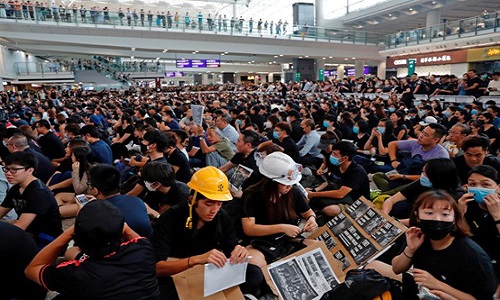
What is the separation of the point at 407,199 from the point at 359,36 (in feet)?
90.6

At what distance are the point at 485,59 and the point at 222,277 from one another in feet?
68.4

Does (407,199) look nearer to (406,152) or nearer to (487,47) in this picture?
(406,152)

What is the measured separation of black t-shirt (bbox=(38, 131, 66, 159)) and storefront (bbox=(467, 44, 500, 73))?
19.6m

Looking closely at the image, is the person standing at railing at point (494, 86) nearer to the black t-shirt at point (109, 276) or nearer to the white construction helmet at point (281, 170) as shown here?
the white construction helmet at point (281, 170)

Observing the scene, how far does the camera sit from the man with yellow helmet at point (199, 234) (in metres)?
2.49

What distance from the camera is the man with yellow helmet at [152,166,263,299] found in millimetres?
2490

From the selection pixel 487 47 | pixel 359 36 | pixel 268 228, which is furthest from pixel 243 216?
pixel 359 36

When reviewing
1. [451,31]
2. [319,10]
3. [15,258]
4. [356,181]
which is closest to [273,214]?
[356,181]

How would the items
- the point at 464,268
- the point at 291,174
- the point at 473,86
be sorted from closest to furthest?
the point at 464,268
the point at 291,174
the point at 473,86

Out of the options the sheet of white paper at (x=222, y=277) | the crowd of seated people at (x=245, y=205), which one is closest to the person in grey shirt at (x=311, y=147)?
the crowd of seated people at (x=245, y=205)

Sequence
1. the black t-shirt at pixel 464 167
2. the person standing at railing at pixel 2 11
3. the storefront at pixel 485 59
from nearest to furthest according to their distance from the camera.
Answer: the black t-shirt at pixel 464 167 → the storefront at pixel 485 59 → the person standing at railing at pixel 2 11

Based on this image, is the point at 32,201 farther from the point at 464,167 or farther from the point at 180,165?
the point at 464,167

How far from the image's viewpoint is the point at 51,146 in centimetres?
646

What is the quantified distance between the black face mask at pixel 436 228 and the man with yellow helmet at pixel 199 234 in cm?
117
